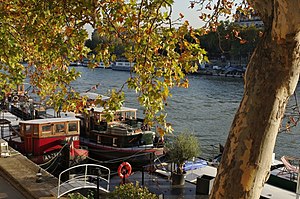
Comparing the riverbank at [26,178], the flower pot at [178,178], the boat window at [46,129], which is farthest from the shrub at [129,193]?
the boat window at [46,129]

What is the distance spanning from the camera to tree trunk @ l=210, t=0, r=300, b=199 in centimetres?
246

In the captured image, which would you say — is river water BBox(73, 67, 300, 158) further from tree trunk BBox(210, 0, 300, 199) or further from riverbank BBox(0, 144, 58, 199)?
tree trunk BBox(210, 0, 300, 199)

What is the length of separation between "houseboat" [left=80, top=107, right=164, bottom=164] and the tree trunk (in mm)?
13543

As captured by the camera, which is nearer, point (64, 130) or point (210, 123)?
point (64, 130)

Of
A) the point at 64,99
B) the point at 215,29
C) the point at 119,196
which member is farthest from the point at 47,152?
the point at 215,29

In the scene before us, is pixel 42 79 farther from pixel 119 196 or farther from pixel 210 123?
pixel 210 123

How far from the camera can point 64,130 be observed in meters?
15.5

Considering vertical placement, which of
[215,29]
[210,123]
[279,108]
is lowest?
[210,123]

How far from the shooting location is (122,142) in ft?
55.0

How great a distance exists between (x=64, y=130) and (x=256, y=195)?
13499 mm

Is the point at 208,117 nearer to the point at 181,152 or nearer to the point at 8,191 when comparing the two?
the point at 181,152

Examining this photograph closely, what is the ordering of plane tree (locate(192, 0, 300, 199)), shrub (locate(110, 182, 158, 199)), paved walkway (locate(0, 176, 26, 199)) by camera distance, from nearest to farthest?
1. plane tree (locate(192, 0, 300, 199))
2. shrub (locate(110, 182, 158, 199))
3. paved walkway (locate(0, 176, 26, 199))

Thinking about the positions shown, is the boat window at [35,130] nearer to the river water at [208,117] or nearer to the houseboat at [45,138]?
the houseboat at [45,138]

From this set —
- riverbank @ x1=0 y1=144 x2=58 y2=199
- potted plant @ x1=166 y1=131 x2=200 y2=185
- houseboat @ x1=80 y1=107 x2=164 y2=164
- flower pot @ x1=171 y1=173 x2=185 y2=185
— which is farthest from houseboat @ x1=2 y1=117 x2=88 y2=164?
riverbank @ x1=0 y1=144 x2=58 y2=199
